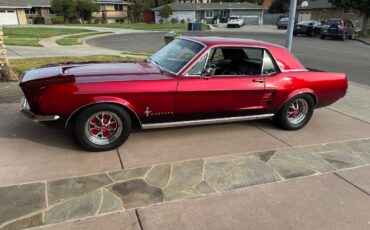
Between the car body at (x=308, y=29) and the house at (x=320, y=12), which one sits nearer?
the car body at (x=308, y=29)

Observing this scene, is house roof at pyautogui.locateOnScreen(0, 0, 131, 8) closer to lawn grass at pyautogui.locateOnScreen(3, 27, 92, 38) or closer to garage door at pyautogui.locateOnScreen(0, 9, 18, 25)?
garage door at pyautogui.locateOnScreen(0, 9, 18, 25)

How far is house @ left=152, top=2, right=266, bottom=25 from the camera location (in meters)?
64.1

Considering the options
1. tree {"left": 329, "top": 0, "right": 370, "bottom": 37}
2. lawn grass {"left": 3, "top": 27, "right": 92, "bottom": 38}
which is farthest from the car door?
tree {"left": 329, "top": 0, "right": 370, "bottom": 37}

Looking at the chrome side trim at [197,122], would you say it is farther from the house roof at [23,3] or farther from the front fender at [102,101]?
the house roof at [23,3]

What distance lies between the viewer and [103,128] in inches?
166

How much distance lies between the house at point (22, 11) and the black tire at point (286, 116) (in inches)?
1819

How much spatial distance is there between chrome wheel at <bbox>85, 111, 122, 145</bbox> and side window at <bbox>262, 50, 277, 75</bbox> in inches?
94.4

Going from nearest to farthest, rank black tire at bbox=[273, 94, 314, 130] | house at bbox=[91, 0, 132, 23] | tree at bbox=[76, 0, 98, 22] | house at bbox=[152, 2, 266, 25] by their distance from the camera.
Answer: black tire at bbox=[273, 94, 314, 130], tree at bbox=[76, 0, 98, 22], house at bbox=[91, 0, 132, 23], house at bbox=[152, 2, 266, 25]

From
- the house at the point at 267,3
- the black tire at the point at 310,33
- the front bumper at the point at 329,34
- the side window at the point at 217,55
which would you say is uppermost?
the house at the point at 267,3

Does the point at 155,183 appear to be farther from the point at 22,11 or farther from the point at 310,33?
the point at 22,11

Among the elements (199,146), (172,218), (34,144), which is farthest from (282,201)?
(34,144)

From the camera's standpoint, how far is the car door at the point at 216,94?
447 centimetres

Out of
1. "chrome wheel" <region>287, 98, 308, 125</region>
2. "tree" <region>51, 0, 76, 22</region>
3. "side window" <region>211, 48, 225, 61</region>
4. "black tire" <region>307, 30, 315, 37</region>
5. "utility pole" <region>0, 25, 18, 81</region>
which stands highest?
"tree" <region>51, 0, 76, 22</region>

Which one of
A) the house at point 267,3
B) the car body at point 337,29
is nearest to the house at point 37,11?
the car body at point 337,29
